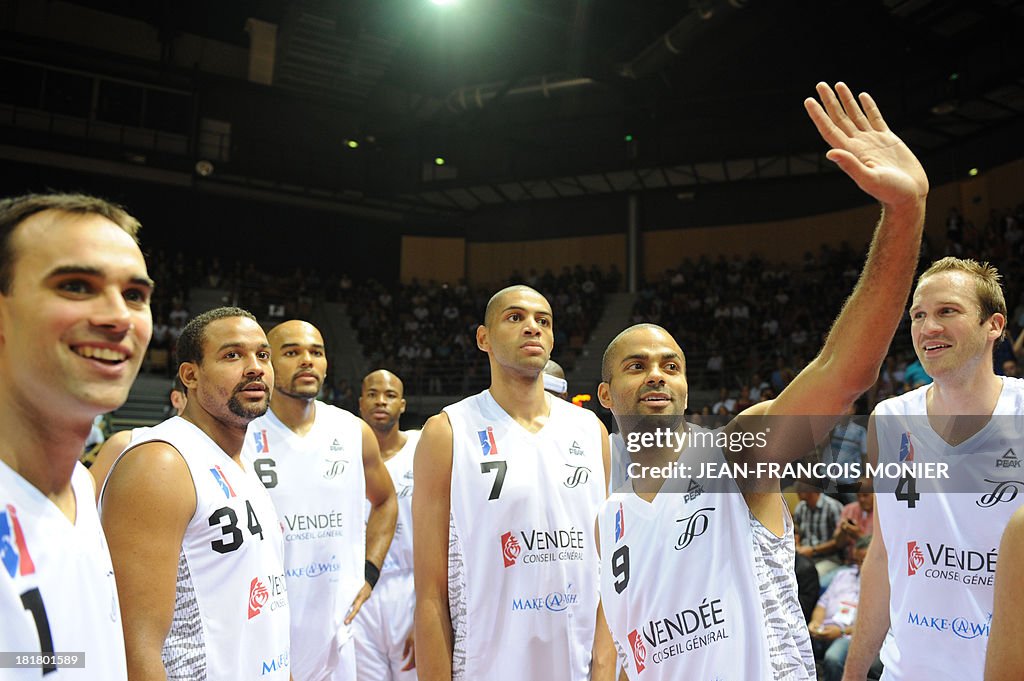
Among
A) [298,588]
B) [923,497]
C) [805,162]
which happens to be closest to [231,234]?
[805,162]

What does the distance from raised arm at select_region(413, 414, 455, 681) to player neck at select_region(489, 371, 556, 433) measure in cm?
32

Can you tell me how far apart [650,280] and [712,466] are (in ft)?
75.7

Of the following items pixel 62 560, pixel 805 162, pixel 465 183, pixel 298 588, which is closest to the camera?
pixel 62 560

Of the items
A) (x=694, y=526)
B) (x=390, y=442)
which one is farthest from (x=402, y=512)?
(x=694, y=526)

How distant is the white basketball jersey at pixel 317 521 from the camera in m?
4.07

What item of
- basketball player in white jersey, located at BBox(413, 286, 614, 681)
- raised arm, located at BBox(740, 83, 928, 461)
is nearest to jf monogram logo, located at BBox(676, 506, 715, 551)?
raised arm, located at BBox(740, 83, 928, 461)

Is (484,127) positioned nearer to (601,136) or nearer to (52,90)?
(601,136)

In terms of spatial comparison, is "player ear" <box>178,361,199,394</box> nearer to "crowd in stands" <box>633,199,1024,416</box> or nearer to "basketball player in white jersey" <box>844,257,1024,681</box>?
"basketball player in white jersey" <box>844,257,1024,681</box>

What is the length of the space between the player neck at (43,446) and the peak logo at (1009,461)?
10.6 ft

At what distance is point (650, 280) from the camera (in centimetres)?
2531

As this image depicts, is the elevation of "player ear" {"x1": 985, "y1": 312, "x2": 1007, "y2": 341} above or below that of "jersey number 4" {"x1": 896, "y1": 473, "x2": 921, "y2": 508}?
above

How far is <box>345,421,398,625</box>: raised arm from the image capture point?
4730 millimetres

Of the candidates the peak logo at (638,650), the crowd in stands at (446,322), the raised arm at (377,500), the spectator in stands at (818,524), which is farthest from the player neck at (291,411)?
the crowd in stands at (446,322)

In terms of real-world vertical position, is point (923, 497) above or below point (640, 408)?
below
